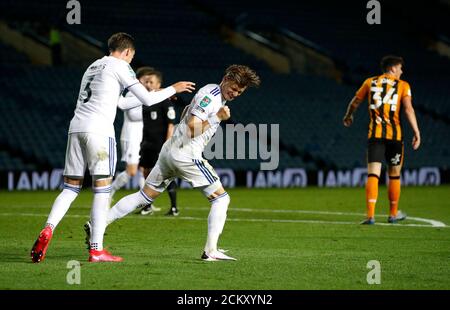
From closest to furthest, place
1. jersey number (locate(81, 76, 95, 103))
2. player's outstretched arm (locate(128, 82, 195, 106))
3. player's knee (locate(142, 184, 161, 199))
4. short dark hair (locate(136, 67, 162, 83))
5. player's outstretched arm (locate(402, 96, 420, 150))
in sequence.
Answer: player's outstretched arm (locate(128, 82, 195, 106)) → jersey number (locate(81, 76, 95, 103)) → player's knee (locate(142, 184, 161, 199)) → player's outstretched arm (locate(402, 96, 420, 150)) → short dark hair (locate(136, 67, 162, 83))

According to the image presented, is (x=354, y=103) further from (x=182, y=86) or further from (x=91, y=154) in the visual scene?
(x=91, y=154)

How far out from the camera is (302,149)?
25484 mm

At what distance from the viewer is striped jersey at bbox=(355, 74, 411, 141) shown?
13062 millimetres

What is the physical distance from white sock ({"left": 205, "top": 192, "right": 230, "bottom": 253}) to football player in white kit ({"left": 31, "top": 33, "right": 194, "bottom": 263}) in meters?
0.82

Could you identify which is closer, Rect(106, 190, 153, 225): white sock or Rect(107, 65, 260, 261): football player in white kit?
Rect(107, 65, 260, 261): football player in white kit

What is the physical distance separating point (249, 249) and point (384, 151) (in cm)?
397

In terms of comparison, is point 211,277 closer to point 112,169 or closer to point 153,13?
point 112,169

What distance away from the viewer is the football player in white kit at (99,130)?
8.68m

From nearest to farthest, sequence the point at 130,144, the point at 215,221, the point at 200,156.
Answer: the point at 215,221 → the point at 200,156 → the point at 130,144

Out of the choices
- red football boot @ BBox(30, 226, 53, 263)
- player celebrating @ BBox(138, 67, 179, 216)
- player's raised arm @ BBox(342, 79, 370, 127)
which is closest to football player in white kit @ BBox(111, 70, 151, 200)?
player celebrating @ BBox(138, 67, 179, 216)

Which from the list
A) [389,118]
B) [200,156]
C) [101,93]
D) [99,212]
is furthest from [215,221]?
[389,118]

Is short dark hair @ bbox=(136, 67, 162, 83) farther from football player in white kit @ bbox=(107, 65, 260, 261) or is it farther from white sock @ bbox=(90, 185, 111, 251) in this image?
white sock @ bbox=(90, 185, 111, 251)

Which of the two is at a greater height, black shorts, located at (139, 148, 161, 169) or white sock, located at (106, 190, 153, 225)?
black shorts, located at (139, 148, 161, 169)

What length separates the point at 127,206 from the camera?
926 cm
